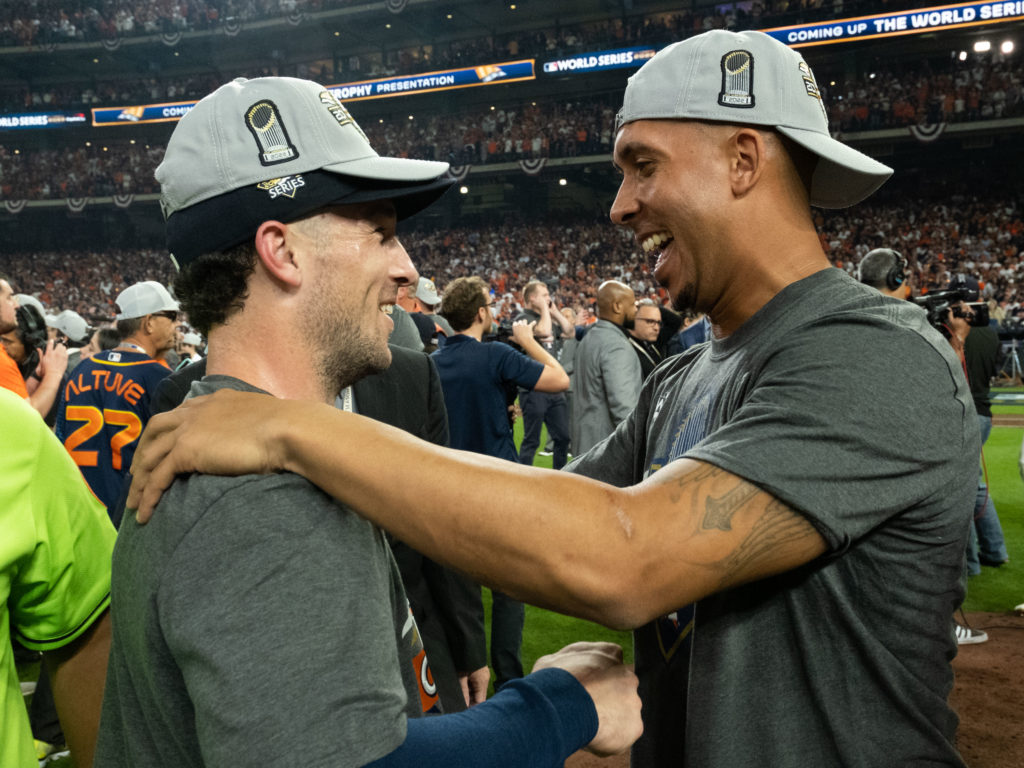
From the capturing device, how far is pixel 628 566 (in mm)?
1087

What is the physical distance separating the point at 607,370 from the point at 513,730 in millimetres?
5205

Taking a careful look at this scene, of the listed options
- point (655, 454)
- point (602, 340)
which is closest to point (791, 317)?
point (655, 454)

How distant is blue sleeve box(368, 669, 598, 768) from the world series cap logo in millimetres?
1167

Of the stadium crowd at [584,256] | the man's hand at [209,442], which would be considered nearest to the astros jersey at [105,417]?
the man's hand at [209,442]

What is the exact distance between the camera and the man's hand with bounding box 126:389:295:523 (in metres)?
1.05

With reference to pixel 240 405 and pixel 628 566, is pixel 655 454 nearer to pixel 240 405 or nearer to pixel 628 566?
pixel 628 566

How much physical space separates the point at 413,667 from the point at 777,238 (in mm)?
1143

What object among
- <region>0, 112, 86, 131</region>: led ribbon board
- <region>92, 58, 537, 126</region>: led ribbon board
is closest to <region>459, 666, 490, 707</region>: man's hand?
<region>92, 58, 537, 126</region>: led ribbon board

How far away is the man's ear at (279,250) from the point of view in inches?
52.4

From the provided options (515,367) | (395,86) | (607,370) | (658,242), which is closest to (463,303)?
(515,367)

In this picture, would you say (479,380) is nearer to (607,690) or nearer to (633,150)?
(633,150)

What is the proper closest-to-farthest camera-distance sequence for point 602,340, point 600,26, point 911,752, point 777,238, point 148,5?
point 911,752 → point 777,238 → point 602,340 → point 600,26 → point 148,5

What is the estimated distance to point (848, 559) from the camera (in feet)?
4.14

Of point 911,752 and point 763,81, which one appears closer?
point 911,752
